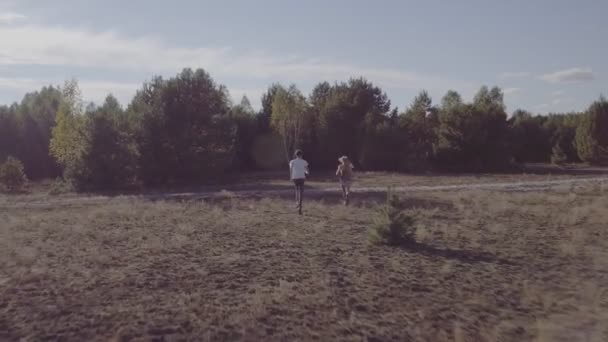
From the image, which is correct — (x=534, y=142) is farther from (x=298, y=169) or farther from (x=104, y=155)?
(x=298, y=169)

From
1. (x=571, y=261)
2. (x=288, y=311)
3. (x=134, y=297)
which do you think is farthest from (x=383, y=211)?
(x=134, y=297)

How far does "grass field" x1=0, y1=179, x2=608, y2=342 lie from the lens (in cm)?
730

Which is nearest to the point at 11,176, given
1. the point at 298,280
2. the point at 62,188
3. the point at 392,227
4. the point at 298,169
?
the point at 62,188

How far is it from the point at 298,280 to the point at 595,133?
52.7 metres

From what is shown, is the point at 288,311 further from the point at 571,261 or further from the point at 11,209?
the point at 11,209

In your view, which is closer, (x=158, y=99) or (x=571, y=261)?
(x=571, y=261)

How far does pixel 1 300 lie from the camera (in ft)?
26.4

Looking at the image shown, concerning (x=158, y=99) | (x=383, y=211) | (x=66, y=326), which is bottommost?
(x=66, y=326)

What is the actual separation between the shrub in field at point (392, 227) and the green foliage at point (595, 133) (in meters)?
47.1

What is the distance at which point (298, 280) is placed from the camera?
952 centimetres

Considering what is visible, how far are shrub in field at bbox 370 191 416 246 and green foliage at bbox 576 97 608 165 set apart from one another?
1854 inches

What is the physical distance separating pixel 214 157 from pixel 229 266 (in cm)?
2687

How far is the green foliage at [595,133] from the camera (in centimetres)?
5224

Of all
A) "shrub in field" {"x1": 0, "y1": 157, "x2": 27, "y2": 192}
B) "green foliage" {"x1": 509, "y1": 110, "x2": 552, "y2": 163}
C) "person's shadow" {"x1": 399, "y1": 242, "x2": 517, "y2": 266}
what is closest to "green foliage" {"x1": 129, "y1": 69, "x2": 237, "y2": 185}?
"shrub in field" {"x1": 0, "y1": 157, "x2": 27, "y2": 192}
